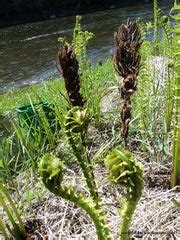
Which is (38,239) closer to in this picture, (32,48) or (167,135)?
(167,135)

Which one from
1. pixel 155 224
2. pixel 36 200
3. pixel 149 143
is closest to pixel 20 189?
pixel 36 200

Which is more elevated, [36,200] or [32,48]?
[36,200]

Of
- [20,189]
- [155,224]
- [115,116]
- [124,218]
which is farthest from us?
[115,116]

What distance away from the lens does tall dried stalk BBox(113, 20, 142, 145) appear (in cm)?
154

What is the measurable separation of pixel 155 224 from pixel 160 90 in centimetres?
Result: 162

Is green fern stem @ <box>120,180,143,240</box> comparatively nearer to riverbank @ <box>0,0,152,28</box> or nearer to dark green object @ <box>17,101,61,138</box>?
dark green object @ <box>17,101,61,138</box>

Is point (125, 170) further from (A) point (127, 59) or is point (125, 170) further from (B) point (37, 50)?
(B) point (37, 50)

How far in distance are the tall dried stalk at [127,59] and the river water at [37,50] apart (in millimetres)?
8001

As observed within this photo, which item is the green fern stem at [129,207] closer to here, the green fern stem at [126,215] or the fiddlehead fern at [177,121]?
the green fern stem at [126,215]

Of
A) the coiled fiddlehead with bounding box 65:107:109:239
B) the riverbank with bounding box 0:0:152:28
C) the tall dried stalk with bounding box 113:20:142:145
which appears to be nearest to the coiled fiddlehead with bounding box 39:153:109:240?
the coiled fiddlehead with bounding box 65:107:109:239

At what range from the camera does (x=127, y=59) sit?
154 cm

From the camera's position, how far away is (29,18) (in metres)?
32.8

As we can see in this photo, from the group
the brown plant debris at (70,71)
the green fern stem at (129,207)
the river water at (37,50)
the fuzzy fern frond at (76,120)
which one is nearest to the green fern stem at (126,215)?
the green fern stem at (129,207)

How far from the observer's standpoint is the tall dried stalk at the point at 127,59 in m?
1.54
